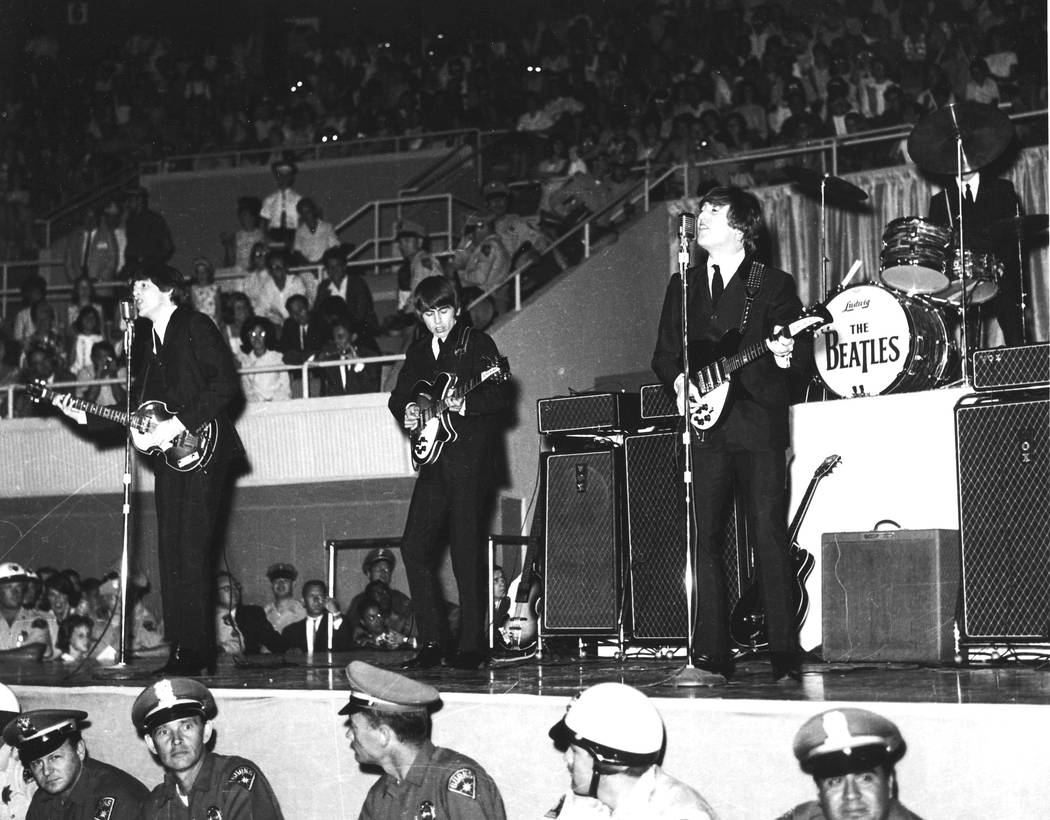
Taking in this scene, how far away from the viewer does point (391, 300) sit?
13.8 meters

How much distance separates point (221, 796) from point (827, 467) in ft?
10.5

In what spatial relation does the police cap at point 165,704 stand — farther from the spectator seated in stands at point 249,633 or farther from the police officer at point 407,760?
the spectator seated in stands at point 249,633

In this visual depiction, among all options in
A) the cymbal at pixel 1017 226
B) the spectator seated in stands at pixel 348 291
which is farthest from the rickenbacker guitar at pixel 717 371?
the spectator seated in stands at pixel 348 291

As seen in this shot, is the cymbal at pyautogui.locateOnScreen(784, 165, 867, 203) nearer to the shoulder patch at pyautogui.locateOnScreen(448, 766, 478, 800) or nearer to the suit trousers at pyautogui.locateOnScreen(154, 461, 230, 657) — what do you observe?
the suit trousers at pyautogui.locateOnScreen(154, 461, 230, 657)

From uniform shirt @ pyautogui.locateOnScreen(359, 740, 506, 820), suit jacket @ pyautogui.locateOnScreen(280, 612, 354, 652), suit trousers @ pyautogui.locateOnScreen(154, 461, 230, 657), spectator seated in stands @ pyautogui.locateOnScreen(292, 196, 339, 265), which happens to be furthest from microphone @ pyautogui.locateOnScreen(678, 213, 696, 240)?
spectator seated in stands @ pyautogui.locateOnScreen(292, 196, 339, 265)

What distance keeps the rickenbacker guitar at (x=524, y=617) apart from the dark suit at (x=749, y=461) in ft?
7.02

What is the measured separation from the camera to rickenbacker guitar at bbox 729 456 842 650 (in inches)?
254

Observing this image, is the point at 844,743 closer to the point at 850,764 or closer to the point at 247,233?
the point at 850,764

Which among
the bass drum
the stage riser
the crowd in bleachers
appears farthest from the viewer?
the crowd in bleachers

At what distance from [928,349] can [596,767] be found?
3900 millimetres

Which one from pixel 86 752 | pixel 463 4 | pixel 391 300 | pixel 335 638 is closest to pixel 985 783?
pixel 86 752

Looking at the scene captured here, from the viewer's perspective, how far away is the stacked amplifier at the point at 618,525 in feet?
22.2

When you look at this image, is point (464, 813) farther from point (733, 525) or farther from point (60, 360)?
point (60, 360)

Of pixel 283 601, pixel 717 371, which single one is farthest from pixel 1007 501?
pixel 283 601
